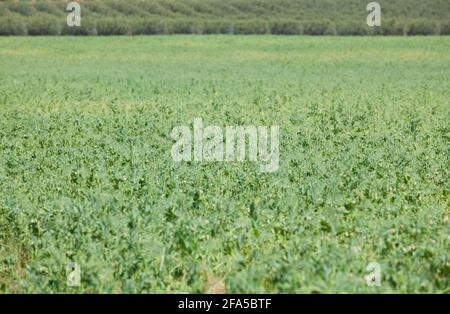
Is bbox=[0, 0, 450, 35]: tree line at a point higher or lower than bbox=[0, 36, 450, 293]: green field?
higher

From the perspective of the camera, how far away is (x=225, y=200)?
8.77m

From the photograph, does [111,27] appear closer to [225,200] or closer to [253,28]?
[253,28]

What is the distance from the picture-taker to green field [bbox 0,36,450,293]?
6.51m

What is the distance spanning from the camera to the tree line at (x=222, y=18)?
6594 cm

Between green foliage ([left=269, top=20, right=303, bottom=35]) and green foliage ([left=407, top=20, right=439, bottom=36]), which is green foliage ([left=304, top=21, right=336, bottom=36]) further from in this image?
green foliage ([left=407, top=20, right=439, bottom=36])

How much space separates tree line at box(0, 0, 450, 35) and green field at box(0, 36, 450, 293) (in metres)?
43.9

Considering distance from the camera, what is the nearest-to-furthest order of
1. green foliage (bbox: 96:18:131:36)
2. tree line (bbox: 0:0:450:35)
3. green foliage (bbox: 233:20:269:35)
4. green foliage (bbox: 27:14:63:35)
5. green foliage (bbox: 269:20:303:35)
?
green foliage (bbox: 27:14:63:35) → tree line (bbox: 0:0:450:35) → green foliage (bbox: 96:18:131:36) → green foliage (bbox: 269:20:303:35) → green foliage (bbox: 233:20:269:35)

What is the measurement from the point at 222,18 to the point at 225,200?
219ft

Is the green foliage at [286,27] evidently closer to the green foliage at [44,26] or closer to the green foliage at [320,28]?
the green foliage at [320,28]

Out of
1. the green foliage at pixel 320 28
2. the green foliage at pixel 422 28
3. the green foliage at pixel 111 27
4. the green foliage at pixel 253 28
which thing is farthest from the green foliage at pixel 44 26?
the green foliage at pixel 422 28

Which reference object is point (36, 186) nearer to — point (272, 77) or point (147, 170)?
point (147, 170)

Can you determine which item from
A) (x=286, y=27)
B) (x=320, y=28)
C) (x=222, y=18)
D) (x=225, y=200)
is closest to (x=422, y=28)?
(x=320, y=28)

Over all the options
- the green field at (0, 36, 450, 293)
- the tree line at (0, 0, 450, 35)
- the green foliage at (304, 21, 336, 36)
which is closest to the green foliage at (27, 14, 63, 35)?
the tree line at (0, 0, 450, 35)

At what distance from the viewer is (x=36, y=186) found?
390 inches
